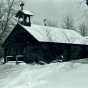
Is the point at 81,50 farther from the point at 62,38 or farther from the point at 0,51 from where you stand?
the point at 0,51

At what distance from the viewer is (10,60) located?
1426 inches

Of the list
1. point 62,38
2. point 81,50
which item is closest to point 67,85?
point 62,38

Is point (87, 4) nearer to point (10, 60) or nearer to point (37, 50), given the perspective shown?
point (37, 50)

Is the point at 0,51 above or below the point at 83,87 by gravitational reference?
below

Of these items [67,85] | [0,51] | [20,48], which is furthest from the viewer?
[0,51]

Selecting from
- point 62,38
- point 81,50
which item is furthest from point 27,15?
point 81,50

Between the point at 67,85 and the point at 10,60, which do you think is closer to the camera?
the point at 67,85

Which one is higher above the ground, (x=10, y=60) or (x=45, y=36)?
(x=45, y=36)

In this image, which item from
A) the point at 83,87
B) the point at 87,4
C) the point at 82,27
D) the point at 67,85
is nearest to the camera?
the point at 83,87

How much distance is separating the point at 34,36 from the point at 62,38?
7.20 m

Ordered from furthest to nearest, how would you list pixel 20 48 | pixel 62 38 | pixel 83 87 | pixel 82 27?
pixel 82 27
pixel 62 38
pixel 20 48
pixel 83 87

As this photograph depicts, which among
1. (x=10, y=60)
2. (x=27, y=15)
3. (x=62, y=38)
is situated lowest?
(x=10, y=60)

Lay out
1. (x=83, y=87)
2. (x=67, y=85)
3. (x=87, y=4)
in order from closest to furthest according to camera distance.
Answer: (x=83, y=87) < (x=67, y=85) < (x=87, y=4)

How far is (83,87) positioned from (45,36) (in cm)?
2590
